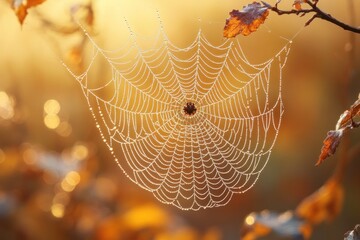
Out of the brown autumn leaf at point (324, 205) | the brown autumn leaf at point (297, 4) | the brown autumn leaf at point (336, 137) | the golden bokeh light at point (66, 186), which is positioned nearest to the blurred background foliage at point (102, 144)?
the golden bokeh light at point (66, 186)

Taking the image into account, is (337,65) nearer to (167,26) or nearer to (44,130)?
(167,26)

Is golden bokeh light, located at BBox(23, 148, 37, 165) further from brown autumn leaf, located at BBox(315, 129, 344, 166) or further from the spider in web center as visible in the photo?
brown autumn leaf, located at BBox(315, 129, 344, 166)

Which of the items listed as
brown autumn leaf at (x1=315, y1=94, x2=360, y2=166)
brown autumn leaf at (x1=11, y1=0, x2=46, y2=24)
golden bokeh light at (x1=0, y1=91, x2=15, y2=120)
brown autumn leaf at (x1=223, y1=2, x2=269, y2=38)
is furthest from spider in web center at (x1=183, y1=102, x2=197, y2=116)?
brown autumn leaf at (x1=315, y1=94, x2=360, y2=166)

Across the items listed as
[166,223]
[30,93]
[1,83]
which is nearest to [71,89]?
[30,93]

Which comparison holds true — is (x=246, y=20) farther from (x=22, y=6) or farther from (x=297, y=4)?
(x=22, y=6)

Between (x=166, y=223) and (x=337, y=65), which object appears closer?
(x=166, y=223)

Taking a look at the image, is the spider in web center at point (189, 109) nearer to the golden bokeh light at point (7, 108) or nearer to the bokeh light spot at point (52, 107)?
the golden bokeh light at point (7, 108)

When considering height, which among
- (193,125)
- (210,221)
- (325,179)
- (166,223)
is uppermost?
(325,179)
